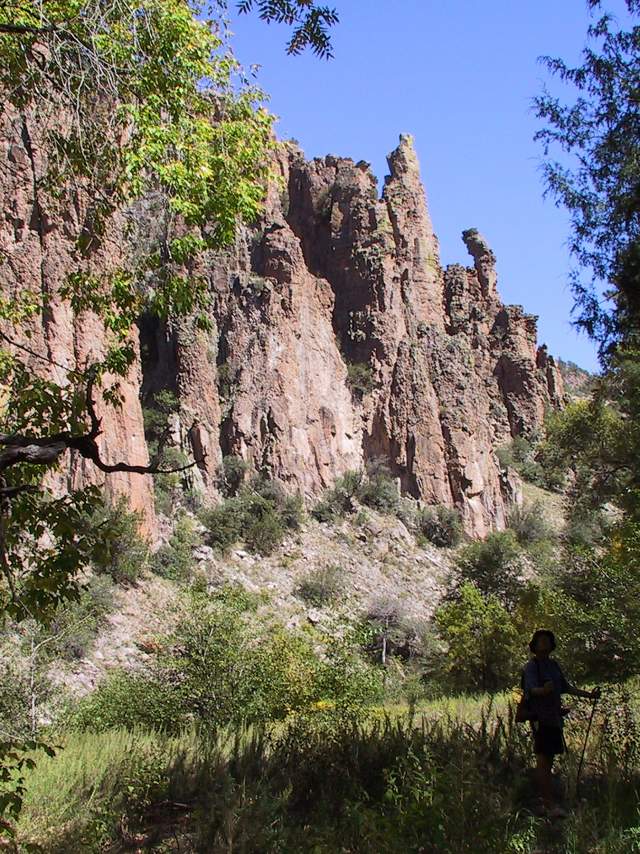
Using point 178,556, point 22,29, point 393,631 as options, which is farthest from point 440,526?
point 22,29

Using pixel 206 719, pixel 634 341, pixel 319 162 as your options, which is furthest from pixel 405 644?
pixel 319 162

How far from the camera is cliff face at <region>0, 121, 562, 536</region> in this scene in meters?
36.3

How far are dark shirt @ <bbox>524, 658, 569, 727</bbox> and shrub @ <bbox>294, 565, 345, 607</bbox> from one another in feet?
77.7

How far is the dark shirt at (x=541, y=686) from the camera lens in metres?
4.97

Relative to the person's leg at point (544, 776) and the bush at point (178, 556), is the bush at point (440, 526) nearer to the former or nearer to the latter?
the bush at point (178, 556)

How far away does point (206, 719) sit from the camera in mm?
11680

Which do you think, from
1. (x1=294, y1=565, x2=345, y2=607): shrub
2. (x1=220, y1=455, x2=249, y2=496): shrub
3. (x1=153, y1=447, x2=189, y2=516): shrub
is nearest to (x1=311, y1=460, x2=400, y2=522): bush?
(x1=220, y1=455, x2=249, y2=496): shrub

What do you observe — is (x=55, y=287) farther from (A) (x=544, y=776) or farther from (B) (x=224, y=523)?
(A) (x=544, y=776)

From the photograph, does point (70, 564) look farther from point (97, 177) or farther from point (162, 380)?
point (162, 380)

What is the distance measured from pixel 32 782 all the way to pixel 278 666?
8.77m

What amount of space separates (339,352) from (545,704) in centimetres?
3840

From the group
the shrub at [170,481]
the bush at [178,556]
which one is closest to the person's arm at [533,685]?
the bush at [178,556]

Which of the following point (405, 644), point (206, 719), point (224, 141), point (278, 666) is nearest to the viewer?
point (224, 141)

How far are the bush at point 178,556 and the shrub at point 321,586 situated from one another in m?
4.80
